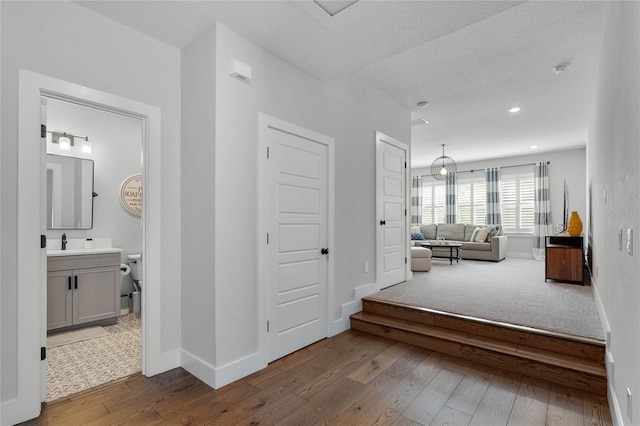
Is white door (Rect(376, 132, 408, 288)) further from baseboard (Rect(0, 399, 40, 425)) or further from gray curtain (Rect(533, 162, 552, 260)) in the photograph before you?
gray curtain (Rect(533, 162, 552, 260))

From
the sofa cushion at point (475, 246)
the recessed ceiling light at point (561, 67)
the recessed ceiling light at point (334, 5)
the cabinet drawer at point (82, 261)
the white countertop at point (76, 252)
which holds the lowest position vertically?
the sofa cushion at point (475, 246)

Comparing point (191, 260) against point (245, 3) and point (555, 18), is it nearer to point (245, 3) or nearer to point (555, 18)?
point (245, 3)

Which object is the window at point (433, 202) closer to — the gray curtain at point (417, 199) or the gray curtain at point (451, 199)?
the gray curtain at point (417, 199)

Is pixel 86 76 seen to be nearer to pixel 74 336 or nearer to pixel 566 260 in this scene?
pixel 74 336

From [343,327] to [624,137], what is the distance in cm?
288

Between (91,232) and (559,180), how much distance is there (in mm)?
9630

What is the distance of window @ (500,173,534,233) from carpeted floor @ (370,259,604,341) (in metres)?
2.95

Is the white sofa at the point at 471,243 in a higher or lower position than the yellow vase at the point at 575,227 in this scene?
lower

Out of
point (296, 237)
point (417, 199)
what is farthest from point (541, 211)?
point (296, 237)

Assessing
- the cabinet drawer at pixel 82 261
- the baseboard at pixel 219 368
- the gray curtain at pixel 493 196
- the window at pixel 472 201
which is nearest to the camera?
the baseboard at pixel 219 368

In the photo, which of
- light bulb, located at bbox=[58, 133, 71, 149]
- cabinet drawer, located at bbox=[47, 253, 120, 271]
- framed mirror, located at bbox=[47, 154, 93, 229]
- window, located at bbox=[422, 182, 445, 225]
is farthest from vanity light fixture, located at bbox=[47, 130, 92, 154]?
window, located at bbox=[422, 182, 445, 225]

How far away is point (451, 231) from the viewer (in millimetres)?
8703

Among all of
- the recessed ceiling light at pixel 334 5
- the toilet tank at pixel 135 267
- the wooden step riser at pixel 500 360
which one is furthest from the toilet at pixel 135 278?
the recessed ceiling light at pixel 334 5

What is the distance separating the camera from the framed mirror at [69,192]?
392 centimetres
